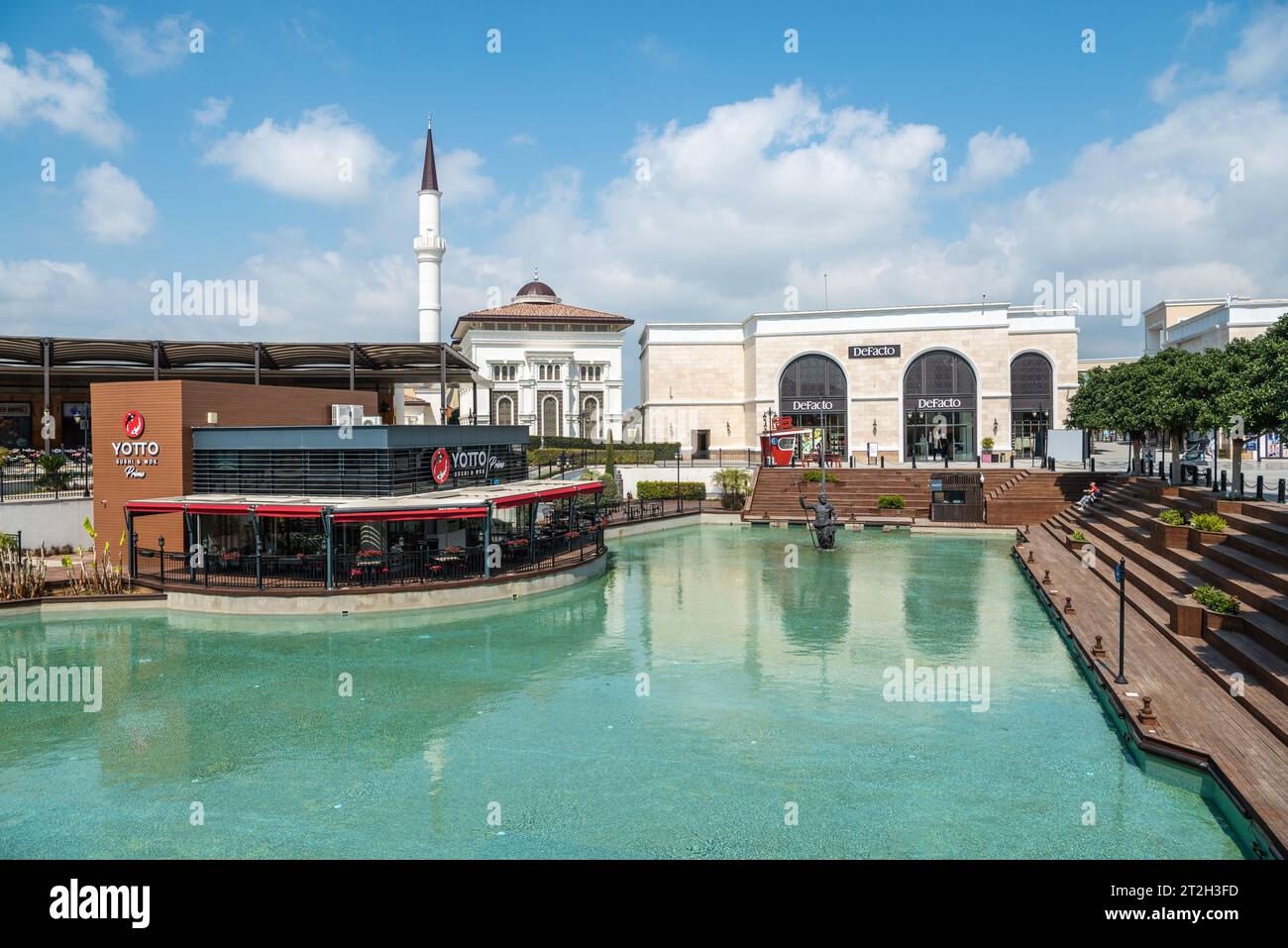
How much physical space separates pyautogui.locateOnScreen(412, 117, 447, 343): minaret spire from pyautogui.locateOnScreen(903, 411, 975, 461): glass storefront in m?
33.4

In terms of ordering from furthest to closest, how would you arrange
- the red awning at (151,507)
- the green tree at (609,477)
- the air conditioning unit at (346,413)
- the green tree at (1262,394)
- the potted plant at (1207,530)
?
the green tree at (609,477) < the air conditioning unit at (346,413) < the red awning at (151,507) < the potted plant at (1207,530) < the green tree at (1262,394)

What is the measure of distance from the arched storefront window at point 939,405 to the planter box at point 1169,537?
3353cm

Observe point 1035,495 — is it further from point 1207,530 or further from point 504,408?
point 504,408

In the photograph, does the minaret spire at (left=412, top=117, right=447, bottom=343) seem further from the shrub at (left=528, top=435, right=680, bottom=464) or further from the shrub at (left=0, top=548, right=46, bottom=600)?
the shrub at (left=0, top=548, right=46, bottom=600)

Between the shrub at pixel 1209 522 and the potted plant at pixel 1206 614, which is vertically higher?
the shrub at pixel 1209 522

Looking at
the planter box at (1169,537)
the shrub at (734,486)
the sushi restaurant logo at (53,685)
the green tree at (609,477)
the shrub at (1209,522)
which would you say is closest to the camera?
the sushi restaurant logo at (53,685)

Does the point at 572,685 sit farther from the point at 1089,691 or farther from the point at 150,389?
the point at 150,389

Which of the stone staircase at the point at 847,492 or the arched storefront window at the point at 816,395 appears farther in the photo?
the arched storefront window at the point at 816,395

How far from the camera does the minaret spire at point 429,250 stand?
51.9 metres

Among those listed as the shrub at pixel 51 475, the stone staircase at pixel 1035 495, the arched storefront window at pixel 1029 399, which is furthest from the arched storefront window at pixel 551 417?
the shrub at pixel 51 475

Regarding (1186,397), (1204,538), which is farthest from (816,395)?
(1204,538)
